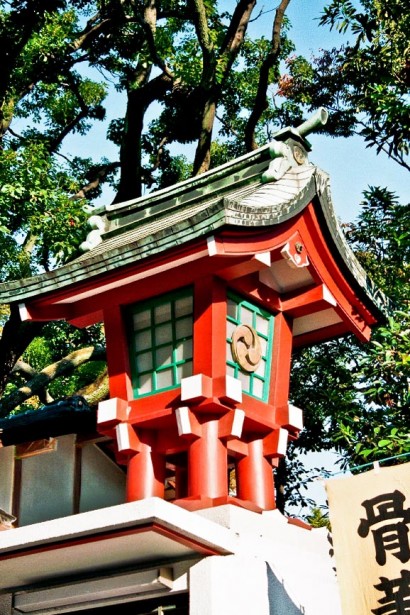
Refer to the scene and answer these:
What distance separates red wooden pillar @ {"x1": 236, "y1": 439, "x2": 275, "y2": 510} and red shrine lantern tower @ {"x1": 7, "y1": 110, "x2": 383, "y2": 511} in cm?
2

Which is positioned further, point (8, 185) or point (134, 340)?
point (8, 185)

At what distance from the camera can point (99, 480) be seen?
43.4ft

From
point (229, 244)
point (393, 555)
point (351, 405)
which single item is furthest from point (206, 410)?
point (351, 405)

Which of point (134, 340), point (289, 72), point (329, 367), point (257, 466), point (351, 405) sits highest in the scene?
point (289, 72)

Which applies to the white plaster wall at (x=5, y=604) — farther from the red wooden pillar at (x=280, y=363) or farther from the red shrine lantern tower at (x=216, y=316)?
the red wooden pillar at (x=280, y=363)

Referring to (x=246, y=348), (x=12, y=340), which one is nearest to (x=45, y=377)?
(x=12, y=340)

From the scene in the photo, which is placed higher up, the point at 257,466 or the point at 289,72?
the point at 289,72

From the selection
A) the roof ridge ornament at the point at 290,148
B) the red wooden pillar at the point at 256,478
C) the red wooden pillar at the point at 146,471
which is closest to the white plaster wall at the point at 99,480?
the red wooden pillar at the point at 146,471

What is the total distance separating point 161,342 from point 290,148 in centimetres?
345

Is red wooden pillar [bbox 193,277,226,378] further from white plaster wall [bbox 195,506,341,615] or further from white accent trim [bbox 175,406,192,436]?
white plaster wall [bbox 195,506,341,615]

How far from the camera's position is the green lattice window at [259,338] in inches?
425

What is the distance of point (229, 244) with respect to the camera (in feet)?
33.3

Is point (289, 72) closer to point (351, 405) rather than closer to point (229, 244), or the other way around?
point (351, 405)

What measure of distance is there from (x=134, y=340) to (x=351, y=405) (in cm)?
526
